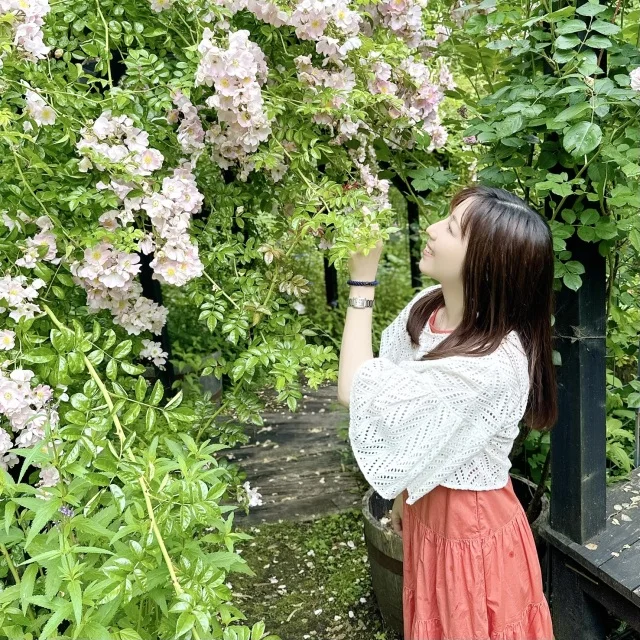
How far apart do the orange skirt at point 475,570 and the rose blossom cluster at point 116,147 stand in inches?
35.7

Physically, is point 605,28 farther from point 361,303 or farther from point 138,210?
point 138,210

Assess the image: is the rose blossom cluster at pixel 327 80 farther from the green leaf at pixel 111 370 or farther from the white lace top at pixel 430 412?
the green leaf at pixel 111 370

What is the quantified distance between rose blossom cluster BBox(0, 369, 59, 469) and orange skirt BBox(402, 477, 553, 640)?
81cm

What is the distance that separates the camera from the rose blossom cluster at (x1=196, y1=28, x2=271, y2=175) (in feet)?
4.07

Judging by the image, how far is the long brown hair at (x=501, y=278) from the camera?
4.31 ft

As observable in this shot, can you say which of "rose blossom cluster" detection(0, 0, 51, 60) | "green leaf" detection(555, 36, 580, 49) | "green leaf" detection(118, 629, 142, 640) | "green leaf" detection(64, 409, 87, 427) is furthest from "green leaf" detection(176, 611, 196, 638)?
"green leaf" detection(555, 36, 580, 49)

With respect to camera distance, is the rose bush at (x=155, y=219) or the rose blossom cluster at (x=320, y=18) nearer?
the rose bush at (x=155, y=219)

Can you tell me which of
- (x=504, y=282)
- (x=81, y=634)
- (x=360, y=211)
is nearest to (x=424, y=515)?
(x=504, y=282)

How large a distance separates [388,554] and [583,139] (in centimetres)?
136

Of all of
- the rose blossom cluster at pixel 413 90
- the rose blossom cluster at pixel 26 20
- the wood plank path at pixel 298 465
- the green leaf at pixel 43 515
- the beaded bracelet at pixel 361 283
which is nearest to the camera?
the green leaf at pixel 43 515

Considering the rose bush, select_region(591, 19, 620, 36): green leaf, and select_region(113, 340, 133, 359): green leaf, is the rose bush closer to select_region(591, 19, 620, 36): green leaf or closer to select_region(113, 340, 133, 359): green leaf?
select_region(113, 340, 133, 359): green leaf

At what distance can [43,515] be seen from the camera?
3.27ft

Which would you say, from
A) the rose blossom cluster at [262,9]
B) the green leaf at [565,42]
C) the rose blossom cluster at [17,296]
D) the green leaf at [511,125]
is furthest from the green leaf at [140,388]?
the green leaf at [565,42]

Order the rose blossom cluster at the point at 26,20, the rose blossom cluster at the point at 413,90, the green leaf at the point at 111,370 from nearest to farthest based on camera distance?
the rose blossom cluster at the point at 26,20, the green leaf at the point at 111,370, the rose blossom cluster at the point at 413,90
